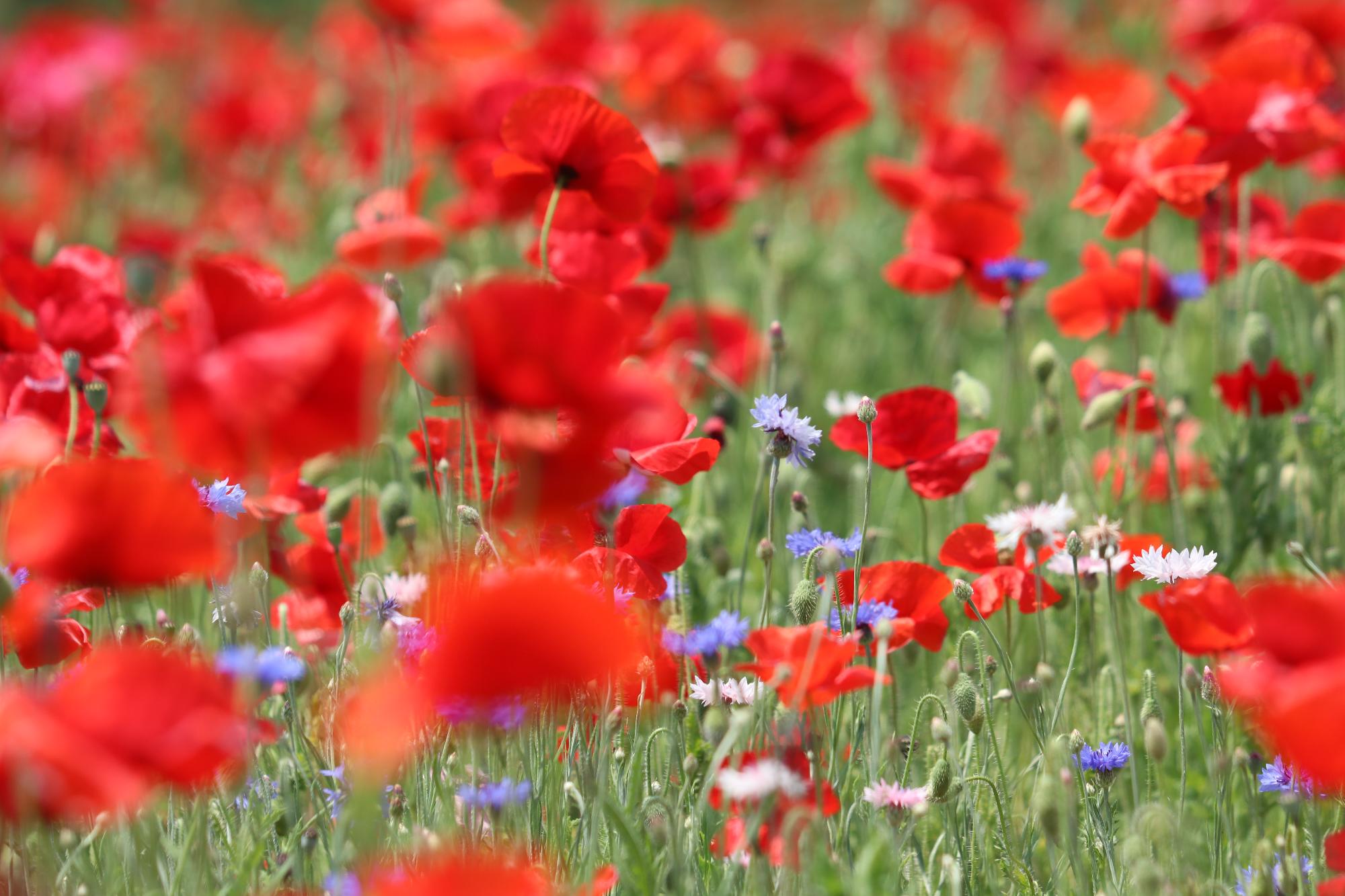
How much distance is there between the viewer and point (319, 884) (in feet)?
4.49

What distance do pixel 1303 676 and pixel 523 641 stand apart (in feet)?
1.80

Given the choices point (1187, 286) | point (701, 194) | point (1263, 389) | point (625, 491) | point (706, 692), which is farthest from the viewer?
point (701, 194)

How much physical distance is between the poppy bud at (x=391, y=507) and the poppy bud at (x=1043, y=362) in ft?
3.16

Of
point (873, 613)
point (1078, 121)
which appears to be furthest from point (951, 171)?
point (873, 613)

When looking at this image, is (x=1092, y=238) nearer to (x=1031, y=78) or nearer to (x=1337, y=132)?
(x=1031, y=78)

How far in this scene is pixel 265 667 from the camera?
124 centimetres

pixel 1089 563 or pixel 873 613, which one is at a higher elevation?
pixel 1089 563

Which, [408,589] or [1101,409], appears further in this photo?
[1101,409]

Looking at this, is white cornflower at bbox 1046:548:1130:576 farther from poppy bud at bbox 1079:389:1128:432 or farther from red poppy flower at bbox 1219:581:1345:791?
red poppy flower at bbox 1219:581:1345:791

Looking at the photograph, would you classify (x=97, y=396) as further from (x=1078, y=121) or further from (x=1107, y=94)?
(x=1107, y=94)

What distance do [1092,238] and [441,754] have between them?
2703mm

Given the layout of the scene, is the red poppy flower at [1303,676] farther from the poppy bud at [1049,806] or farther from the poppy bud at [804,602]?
the poppy bud at [804,602]

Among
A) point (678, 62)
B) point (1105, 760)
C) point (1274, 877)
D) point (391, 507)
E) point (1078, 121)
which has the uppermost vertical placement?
point (678, 62)

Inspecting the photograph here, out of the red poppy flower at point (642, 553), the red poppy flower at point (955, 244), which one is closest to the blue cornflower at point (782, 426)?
the red poppy flower at point (642, 553)
